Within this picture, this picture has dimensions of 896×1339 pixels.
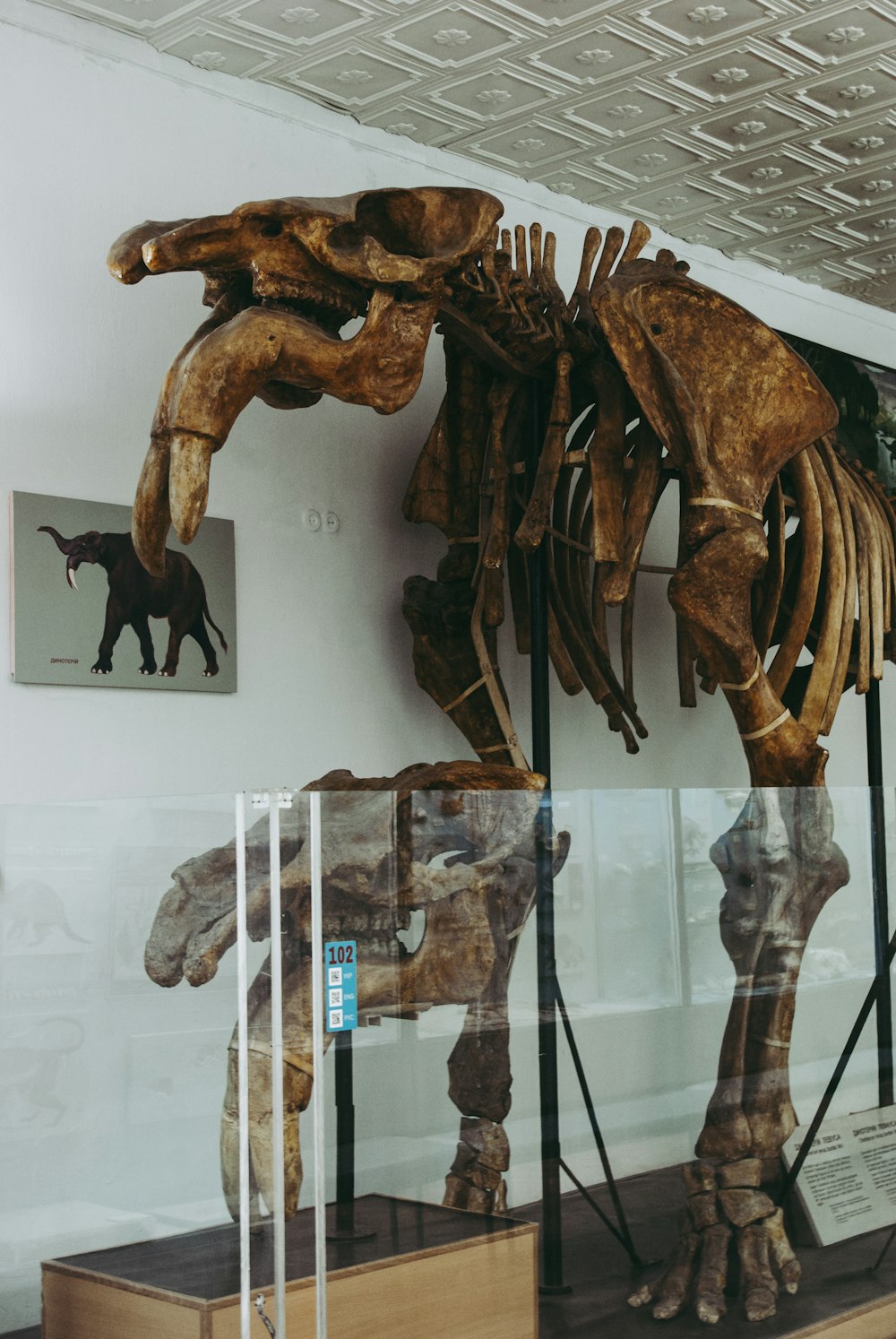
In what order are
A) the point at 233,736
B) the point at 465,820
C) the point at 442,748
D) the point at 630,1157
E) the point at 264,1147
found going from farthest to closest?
the point at 442,748 < the point at 233,736 < the point at 630,1157 < the point at 465,820 < the point at 264,1147

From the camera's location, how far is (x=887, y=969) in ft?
12.8

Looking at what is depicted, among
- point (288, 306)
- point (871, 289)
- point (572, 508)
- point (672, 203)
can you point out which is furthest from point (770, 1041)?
point (871, 289)

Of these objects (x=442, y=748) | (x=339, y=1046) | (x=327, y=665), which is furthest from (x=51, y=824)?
(x=442, y=748)

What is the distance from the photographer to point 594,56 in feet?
15.0

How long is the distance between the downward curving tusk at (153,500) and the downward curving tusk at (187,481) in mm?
83

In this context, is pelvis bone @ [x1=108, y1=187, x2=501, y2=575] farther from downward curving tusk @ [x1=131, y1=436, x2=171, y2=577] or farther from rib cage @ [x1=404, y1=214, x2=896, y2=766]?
rib cage @ [x1=404, y1=214, x2=896, y2=766]

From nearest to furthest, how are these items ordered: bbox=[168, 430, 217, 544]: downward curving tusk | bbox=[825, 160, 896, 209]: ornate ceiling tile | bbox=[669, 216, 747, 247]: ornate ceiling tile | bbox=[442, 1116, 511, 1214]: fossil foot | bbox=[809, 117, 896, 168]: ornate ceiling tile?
bbox=[442, 1116, 511, 1214]: fossil foot < bbox=[168, 430, 217, 544]: downward curving tusk < bbox=[809, 117, 896, 168]: ornate ceiling tile < bbox=[825, 160, 896, 209]: ornate ceiling tile < bbox=[669, 216, 747, 247]: ornate ceiling tile

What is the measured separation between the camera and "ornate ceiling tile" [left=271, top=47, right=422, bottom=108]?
14.7 ft

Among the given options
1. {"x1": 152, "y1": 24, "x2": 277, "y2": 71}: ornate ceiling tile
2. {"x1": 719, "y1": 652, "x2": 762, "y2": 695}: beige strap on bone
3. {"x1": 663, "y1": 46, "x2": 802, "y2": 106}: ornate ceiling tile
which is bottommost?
{"x1": 719, "y1": 652, "x2": 762, "y2": 695}: beige strap on bone

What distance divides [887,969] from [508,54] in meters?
2.85

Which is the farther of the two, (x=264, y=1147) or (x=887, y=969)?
(x=887, y=969)

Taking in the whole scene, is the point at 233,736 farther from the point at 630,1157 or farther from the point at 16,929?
the point at 630,1157

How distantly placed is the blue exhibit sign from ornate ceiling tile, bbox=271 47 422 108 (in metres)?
3.00

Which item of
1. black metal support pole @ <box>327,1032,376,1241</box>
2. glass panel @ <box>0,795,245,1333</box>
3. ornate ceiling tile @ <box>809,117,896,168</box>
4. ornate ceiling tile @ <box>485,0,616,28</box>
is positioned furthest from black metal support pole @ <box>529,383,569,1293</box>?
ornate ceiling tile @ <box>809,117,896,168</box>
